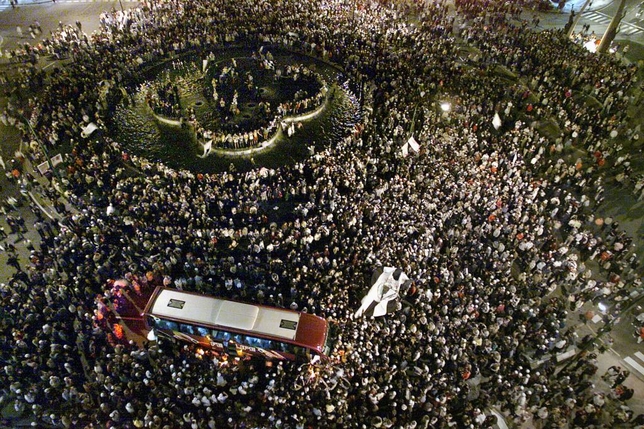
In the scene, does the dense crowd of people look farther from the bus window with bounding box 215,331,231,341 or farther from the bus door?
the bus window with bounding box 215,331,231,341

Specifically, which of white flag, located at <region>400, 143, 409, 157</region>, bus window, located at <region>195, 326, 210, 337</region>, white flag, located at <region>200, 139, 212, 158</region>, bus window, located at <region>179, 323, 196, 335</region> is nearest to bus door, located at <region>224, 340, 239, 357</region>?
bus window, located at <region>195, 326, 210, 337</region>

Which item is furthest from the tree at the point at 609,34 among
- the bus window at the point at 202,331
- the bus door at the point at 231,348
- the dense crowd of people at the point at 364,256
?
the bus window at the point at 202,331

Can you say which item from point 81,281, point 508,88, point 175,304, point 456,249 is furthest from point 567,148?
point 81,281

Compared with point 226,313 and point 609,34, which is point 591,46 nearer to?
point 609,34

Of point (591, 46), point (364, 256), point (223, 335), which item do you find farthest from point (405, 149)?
point (591, 46)

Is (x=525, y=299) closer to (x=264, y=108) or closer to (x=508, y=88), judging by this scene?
(x=264, y=108)

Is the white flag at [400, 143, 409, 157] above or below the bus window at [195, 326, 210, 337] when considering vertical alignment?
above
